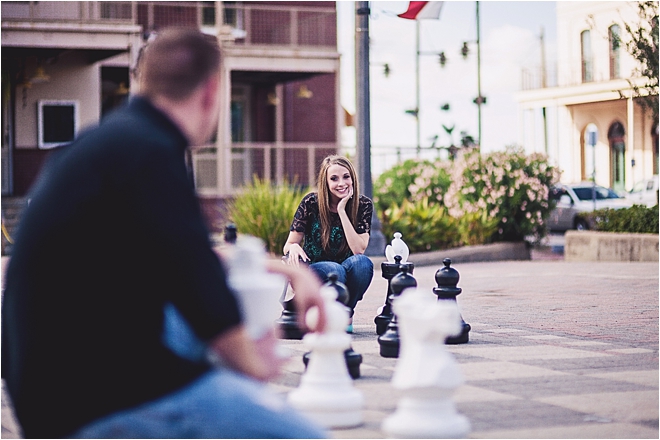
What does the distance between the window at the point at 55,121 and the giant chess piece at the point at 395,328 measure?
1875cm

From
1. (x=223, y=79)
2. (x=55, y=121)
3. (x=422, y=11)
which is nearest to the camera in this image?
(x=422, y=11)

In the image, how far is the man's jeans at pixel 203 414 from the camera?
2.31 meters

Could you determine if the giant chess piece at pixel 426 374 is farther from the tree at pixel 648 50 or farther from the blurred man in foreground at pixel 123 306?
the tree at pixel 648 50

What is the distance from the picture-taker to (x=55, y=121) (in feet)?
78.6

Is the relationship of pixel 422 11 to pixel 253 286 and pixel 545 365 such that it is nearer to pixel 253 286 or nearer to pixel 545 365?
pixel 545 365

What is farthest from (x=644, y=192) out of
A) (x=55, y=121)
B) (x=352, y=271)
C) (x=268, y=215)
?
(x=352, y=271)

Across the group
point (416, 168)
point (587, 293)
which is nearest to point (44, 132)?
point (416, 168)

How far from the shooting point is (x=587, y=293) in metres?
10.9

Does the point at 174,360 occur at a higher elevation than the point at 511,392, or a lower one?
higher

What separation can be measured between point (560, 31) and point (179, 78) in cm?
4307

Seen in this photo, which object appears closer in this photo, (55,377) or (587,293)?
(55,377)

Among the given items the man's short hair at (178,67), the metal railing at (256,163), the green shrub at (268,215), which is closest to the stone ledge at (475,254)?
the green shrub at (268,215)

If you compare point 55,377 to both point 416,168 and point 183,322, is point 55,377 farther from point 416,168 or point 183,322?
point 416,168

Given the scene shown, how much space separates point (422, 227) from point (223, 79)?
9057 millimetres
